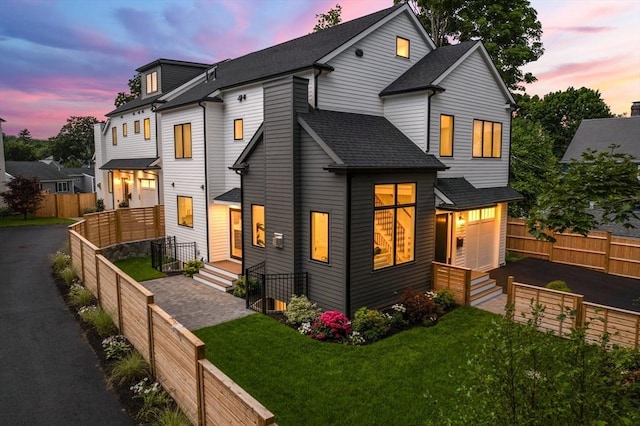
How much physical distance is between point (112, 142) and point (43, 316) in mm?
20691

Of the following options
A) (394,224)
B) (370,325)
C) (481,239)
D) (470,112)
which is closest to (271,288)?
(370,325)

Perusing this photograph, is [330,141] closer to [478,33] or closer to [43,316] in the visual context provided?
[43,316]

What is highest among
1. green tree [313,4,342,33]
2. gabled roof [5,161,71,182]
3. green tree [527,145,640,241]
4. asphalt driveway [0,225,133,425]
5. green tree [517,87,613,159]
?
green tree [313,4,342,33]

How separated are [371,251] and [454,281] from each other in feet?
10.9

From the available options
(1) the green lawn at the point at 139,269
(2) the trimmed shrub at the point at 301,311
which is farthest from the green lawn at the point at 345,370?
(1) the green lawn at the point at 139,269

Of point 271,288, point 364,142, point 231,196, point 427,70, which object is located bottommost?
point 271,288

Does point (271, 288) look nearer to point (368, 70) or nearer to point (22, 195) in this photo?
point (368, 70)

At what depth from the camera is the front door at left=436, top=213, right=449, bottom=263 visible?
14.6 meters

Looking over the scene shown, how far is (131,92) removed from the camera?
4428 centimetres

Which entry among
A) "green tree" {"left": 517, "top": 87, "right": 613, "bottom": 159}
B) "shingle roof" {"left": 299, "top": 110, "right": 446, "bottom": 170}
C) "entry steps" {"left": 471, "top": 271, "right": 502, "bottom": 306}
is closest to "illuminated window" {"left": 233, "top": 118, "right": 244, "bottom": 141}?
"shingle roof" {"left": 299, "top": 110, "right": 446, "bottom": 170}

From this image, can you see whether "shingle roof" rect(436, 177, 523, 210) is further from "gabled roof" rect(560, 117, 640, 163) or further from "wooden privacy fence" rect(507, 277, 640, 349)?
"gabled roof" rect(560, 117, 640, 163)

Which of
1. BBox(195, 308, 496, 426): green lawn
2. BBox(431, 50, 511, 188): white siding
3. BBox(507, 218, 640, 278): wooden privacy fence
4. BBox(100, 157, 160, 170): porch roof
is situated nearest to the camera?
BBox(195, 308, 496, 426): green lawn

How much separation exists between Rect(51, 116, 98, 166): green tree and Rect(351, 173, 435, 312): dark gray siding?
3424 inches

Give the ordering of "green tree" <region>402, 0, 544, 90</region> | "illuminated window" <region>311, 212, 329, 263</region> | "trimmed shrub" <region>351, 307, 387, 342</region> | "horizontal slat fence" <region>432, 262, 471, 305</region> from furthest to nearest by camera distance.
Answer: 1. "green tree" <region>402, 0, 544, 90</region>
2. "horizontal slat fence" <region>432, 262, 471, 305</region>
3. "illuminated window" <region>311, 212, 329, 263</region>
4. "trimmed shrub" <region>351, 307, 387, 342</region>
